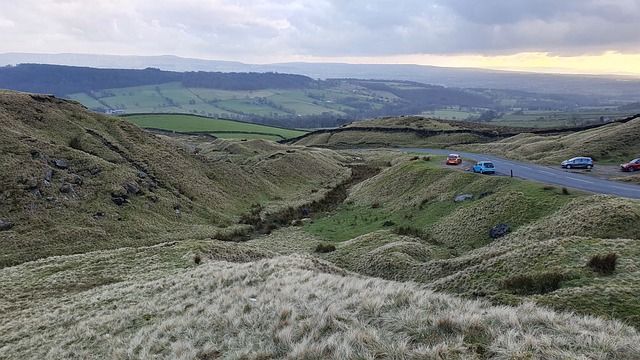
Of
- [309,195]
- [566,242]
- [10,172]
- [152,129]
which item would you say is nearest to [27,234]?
[10,172]

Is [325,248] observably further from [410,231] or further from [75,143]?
[75,143]

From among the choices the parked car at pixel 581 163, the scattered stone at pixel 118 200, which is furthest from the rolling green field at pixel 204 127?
the parked car at pixel 581 163

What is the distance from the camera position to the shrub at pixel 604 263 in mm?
16359

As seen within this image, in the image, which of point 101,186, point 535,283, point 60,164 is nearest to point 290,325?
point 535,283

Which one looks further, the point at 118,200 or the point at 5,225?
the point at 118,200

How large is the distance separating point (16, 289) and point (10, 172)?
721 inches

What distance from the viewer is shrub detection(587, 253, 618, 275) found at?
16359 millimetres

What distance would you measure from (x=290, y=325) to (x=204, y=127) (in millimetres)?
129125

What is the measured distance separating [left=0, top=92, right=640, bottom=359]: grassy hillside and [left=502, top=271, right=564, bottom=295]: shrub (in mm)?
60

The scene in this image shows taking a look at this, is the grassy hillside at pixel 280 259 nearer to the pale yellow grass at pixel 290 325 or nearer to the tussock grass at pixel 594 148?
the pale yellow grass at pixel 290 325

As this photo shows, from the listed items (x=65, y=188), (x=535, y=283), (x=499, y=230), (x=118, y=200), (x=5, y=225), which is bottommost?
(x=5, y=225)

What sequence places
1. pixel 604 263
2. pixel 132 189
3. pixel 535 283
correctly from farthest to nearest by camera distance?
pixel 132 189 → pixel 604 263 → pixel 535 283

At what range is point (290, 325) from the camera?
12352mm

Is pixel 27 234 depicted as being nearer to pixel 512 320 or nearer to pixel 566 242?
pixel 512 320
